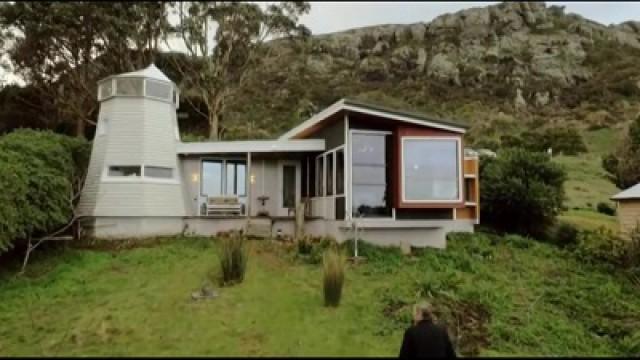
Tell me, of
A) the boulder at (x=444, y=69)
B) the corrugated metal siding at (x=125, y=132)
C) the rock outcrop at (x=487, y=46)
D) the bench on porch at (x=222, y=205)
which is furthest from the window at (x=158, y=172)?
the boulder at (x=444, y=69)

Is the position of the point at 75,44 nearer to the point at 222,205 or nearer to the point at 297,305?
the point at 222,205

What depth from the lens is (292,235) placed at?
17.2 m

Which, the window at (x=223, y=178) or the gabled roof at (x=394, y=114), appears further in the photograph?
the window at (x=223, y=178)

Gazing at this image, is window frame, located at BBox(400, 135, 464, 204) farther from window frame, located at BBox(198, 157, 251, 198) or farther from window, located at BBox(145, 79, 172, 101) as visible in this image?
window, located at BBox(145, 79, 172, 101)

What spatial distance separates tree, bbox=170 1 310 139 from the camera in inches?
1131

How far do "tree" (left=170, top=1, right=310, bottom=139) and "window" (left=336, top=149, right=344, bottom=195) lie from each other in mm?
13690

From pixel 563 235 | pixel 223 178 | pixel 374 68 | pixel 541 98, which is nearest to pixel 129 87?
pixel 223 178

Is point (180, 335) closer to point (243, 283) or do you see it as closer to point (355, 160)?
point (243, 283)

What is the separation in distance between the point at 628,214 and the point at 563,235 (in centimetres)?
230

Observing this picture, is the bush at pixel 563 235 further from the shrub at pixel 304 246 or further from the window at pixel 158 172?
the window at pixel 158 172

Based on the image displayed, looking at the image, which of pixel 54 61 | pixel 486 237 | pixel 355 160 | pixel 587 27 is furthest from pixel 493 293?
pixel 587 27

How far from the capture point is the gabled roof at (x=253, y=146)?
1738 centimetres

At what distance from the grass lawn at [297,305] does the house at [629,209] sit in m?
2.23

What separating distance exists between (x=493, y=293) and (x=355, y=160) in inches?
188
